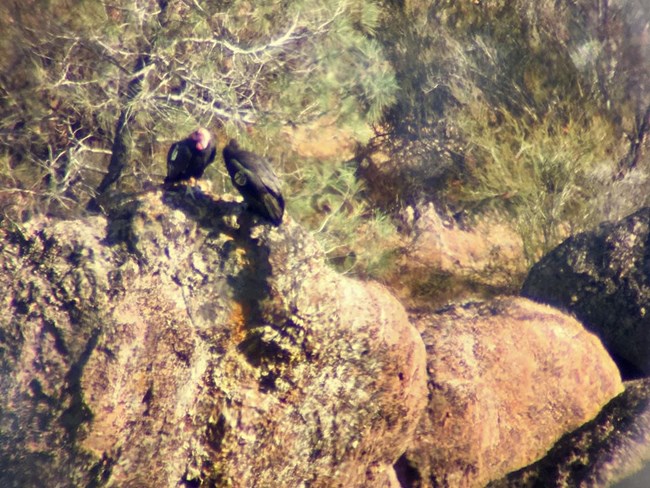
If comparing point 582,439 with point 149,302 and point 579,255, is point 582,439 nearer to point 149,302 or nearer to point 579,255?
point 579,255

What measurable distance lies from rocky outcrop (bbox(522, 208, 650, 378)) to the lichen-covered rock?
576 mm

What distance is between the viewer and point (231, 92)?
4332mm

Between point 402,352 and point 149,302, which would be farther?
point 402,352

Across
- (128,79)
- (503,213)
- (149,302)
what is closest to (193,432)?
(149,302)

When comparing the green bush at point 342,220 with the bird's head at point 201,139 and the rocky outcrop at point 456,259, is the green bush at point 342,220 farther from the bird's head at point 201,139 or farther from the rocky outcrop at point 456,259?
the bird's head at point 201,139

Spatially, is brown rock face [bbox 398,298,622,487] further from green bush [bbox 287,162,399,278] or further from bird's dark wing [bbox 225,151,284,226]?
bird's dark wing [bbox 225,151,284,226]

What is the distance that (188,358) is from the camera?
2.46 meters

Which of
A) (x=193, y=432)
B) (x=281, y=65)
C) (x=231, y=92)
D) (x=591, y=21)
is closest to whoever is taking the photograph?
(x=193, y=432)

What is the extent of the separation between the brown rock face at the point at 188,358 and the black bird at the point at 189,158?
0.49ft

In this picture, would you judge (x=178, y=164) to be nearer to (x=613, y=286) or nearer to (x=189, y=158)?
(x=189, y=158)

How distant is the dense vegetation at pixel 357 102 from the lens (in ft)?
12.5

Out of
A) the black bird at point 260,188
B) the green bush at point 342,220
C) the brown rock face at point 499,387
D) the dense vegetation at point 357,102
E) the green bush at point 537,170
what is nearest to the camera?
the black bird at point 260,188

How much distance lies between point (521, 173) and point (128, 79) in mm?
3791

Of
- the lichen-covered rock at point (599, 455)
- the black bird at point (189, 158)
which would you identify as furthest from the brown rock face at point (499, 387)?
the black bird at point (189, 158)
